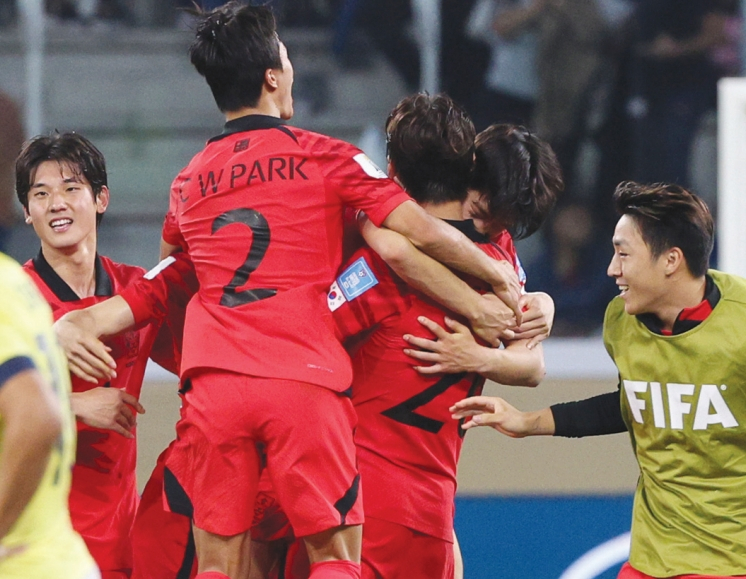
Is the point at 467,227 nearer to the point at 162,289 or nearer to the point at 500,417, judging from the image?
the point at 500,417

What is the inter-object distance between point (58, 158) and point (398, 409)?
983 mm

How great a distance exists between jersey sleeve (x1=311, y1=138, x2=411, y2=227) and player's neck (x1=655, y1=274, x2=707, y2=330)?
63 centimetres

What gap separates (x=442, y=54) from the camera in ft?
17.2

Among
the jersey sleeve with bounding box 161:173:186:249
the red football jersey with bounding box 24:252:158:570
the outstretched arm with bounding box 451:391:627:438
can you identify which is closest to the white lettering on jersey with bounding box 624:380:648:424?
the outstretched arm with bounding box 451:391:627:438

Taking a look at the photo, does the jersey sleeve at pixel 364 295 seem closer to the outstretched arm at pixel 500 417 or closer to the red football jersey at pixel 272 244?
the red football jersey at pixel 272 244

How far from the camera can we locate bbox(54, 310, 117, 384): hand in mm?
2529

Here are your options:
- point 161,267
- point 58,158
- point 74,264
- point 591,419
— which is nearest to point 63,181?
point 58,158

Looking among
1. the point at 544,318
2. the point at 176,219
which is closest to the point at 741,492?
the point at 544,318

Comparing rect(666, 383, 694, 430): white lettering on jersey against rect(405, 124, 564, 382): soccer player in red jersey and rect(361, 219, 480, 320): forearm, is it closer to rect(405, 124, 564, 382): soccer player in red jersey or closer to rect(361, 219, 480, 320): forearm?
rect(405, 124, 564, 382): soccer player in red jersey

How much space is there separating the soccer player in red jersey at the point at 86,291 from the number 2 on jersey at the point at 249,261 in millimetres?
408

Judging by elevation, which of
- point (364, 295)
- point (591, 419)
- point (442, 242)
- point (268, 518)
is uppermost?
point (442, 242)

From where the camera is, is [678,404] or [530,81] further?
[530,81]

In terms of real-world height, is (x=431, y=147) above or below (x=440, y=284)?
above

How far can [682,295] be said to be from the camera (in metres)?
2.60
